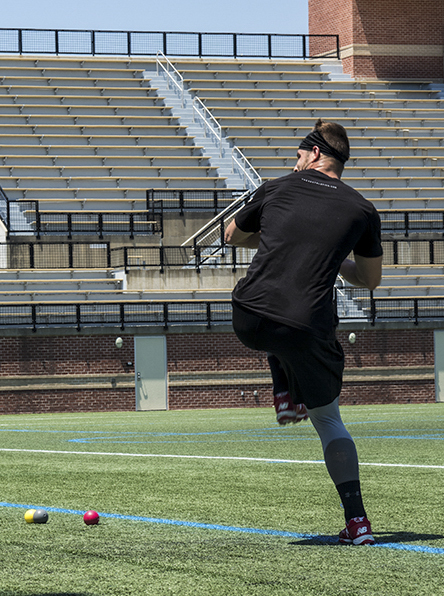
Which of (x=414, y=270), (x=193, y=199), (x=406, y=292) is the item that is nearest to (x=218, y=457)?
(x=406, y=292)

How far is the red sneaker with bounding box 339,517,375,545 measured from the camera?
402 cm

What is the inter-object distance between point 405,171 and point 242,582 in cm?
2976

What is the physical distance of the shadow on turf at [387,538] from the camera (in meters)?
4.14

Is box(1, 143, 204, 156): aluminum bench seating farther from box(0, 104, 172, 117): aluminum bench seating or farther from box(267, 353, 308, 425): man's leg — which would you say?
box(267, 353, 308, 425): man's leg

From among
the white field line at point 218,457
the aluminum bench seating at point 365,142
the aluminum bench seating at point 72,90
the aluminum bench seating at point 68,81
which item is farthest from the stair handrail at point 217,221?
the white field line at point 218,457

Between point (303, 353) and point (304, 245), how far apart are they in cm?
47

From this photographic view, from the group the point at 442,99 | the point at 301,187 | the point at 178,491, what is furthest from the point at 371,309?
the point at 301,187

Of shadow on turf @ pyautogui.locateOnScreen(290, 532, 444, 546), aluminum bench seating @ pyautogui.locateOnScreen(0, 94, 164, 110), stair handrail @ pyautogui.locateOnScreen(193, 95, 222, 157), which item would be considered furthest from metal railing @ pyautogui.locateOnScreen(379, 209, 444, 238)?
shadow on turf @ pyautogui.locateOnScreen(290, 532, 444, 546)

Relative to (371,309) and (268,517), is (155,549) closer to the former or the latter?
(268,517)

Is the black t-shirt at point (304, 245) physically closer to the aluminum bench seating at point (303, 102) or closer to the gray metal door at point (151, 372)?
the gray metal door at point (151, 372)

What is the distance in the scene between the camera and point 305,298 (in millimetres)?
3969

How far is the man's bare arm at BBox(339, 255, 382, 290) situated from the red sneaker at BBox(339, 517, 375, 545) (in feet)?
3.46

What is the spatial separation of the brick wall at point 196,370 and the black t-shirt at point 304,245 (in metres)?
19.3

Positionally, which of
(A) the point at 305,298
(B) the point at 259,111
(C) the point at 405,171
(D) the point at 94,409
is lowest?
(D) the point at 94,409
